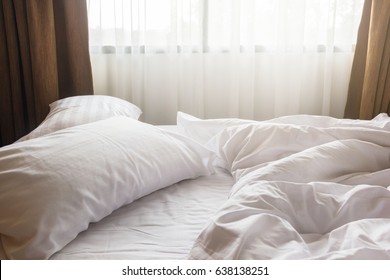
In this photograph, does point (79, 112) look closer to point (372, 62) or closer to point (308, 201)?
point (308, 201)

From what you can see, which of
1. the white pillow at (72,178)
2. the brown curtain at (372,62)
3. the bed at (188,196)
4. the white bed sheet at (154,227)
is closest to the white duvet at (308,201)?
the bed at (188,196)

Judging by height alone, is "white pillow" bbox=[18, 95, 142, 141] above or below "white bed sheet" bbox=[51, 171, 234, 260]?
above

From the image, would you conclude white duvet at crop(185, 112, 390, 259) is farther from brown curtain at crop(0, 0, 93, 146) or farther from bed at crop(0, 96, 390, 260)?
brown curtain at crop(0, 0, 93, 146)

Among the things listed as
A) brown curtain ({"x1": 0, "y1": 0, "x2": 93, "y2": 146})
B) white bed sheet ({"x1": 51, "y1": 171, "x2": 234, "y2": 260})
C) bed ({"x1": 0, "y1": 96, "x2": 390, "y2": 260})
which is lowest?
white bed sheet ({"x1": 51, "y1": 171, "x2": 234, "y2": 260})

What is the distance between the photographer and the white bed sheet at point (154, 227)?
766mm

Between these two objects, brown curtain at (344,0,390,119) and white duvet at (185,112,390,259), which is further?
brown curtain at (344,0,390,119)

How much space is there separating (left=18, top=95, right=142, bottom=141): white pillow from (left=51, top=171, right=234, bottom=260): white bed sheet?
556 millimetres

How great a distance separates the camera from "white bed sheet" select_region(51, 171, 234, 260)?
77 centimetres

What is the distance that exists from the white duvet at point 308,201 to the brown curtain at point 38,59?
4.29 ft

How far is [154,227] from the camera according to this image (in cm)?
87

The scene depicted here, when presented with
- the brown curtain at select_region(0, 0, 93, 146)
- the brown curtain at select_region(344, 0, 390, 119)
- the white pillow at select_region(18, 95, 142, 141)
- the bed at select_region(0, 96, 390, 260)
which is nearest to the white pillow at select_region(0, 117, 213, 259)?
the bed at select_region(0, 96, 390, 260)

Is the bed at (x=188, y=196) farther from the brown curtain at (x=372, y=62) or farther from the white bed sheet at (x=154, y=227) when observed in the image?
the brown curtain at (x=372, y=62)
